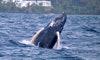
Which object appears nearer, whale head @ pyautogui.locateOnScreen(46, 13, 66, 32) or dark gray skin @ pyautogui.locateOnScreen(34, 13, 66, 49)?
→ dark gray skin @ pyautogui.locateOnScreen(34, 13, 66, 49)

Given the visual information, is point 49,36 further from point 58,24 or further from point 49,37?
point 58,24

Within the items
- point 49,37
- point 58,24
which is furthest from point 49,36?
point 58,24

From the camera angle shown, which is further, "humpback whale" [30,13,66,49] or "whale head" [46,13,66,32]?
"whale head" [46,13,66,32]

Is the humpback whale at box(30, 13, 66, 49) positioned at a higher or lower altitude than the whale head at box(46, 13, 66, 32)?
lower

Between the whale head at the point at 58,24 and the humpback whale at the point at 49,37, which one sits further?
the whale head at the point at 58,24

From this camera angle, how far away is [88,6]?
151 m

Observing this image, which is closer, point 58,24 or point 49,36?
point 49,36

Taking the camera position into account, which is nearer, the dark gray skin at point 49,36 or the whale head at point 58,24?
the dark gray skin at point 49,36

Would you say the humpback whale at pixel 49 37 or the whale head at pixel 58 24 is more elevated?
the whale head at pixel 58 24

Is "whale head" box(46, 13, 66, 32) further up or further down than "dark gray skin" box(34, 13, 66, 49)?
further up

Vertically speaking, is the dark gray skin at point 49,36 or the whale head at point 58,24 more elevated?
the whale head at point 58,24

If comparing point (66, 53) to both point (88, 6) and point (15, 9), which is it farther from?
point (88, 6)

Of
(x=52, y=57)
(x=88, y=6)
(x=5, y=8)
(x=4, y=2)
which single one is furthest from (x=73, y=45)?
(x=88, y=6)

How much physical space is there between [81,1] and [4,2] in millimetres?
32178
